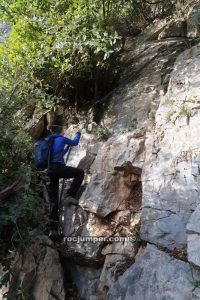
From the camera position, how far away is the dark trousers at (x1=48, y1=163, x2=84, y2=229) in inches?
311

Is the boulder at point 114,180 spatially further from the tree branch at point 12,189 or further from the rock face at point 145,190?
the tree branch at point 12,189

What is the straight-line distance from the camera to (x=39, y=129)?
1055 centimetres

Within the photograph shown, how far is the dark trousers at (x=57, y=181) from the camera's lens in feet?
25.9

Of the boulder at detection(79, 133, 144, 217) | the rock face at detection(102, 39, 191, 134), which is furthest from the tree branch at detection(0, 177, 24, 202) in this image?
the rock face at detection(102, 39, 191, 134)

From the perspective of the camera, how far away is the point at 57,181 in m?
8.14

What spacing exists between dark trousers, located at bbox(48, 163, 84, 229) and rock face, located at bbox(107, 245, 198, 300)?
91.2 inches

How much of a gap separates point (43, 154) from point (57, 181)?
746mm

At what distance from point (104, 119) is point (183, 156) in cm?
350

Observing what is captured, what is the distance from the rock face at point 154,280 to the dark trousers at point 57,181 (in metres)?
2.32

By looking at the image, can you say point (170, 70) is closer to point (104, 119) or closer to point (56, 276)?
point (104, 119)

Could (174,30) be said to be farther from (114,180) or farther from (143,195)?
(143,195)

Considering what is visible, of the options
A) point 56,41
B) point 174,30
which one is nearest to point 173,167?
point 56,41

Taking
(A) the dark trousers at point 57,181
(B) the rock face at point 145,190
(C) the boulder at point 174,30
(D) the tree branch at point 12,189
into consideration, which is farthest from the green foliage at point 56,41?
(D) the tree branch at point 12,189

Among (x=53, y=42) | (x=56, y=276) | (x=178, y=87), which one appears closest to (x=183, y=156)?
(x=178, y=87)
